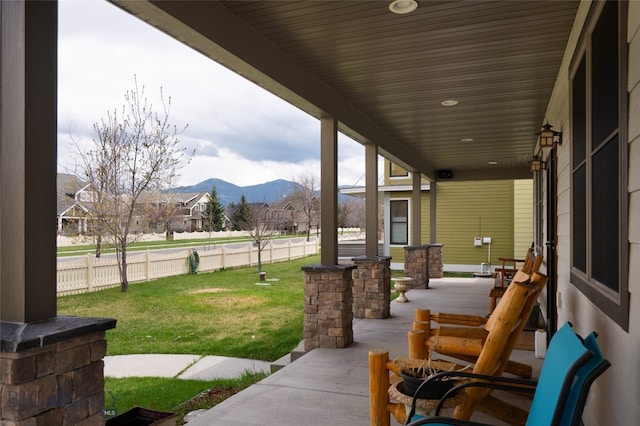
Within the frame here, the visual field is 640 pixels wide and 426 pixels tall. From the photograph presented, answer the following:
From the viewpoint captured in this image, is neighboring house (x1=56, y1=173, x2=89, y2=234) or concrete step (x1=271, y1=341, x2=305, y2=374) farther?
neighboring house (x1=56, y1=173, x2=89, y2=234)

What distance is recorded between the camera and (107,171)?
1188 centimetres

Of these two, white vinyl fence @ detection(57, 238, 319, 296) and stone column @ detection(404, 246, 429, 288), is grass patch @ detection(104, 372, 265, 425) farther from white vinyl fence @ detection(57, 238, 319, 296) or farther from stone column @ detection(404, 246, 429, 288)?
white vinyl fence @ detection(57, 238, 319, 296)

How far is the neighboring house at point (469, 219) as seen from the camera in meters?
14.3

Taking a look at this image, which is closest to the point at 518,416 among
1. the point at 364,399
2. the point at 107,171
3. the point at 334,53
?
the point at 364,399

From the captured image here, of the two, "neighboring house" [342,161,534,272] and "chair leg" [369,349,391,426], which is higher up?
"neighboring house" [342,161,534,272]

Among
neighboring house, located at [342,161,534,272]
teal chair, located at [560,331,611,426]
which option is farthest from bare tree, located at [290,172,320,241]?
teal chair, located at [560,331,611,426]

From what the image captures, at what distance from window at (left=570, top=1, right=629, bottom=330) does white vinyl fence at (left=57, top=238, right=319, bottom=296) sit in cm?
1107

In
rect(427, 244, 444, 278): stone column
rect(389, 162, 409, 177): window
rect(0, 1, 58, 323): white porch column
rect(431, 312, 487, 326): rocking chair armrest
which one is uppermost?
rect(389, 162, 409, 177): window

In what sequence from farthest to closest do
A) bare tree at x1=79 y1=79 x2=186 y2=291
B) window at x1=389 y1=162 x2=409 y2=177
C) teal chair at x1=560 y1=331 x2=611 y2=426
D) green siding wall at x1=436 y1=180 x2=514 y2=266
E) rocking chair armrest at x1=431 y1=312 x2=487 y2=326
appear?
window at x1=389 y1=162 x2=409 y2=177 < green siding wall at x1=436 y1=180 x2=514 y2=266 < bare tree at x1=79 y1=79 x2=186 y2=291 < rocking chair armrest at x1=431 y1=312 x2=487 y2=326 < teal chair at x1=560 y1=331 x2=611 y2=426

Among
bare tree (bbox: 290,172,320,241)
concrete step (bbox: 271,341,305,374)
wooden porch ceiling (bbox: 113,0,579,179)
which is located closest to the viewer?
wooden porch ceiling (bbox: 113,0,579,179)

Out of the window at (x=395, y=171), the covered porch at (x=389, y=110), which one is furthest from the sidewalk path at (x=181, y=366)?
the window at (x=395, y=171)

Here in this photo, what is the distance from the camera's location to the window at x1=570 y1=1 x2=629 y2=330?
1.93 meters

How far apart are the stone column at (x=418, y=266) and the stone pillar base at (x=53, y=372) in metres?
8.62

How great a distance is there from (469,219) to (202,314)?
8.96 m
